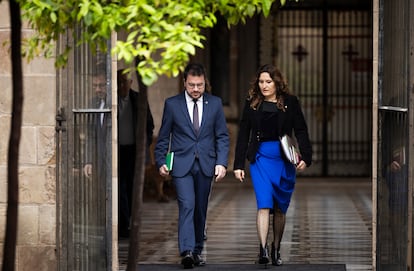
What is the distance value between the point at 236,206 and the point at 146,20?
12.1 metres

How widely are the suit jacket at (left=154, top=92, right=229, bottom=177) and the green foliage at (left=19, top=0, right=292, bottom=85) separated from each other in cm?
436

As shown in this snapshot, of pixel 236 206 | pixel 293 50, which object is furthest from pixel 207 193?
pixel 293 50

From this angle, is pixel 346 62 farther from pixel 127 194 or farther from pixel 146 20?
pixel 146 20

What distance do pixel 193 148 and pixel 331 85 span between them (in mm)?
12181

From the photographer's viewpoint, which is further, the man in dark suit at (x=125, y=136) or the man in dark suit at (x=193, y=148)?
the man in dark suit at (x=125, y=136)

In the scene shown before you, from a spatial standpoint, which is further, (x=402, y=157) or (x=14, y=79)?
(x=402, y=157)

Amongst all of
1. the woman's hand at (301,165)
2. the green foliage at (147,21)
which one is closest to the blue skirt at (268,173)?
the woman's hand at (301,165)

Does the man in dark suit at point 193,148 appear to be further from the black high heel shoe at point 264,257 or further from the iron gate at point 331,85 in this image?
the iron gate at point 331,85

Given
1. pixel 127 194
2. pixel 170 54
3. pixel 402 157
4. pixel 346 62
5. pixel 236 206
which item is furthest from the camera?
pixel 346 62

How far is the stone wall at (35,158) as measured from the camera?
11891 mm

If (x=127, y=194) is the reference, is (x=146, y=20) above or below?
above

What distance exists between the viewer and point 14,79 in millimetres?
7613

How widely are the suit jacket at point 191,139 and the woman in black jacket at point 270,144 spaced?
0.24 m

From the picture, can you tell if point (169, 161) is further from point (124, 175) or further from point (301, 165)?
point (124, 175)
